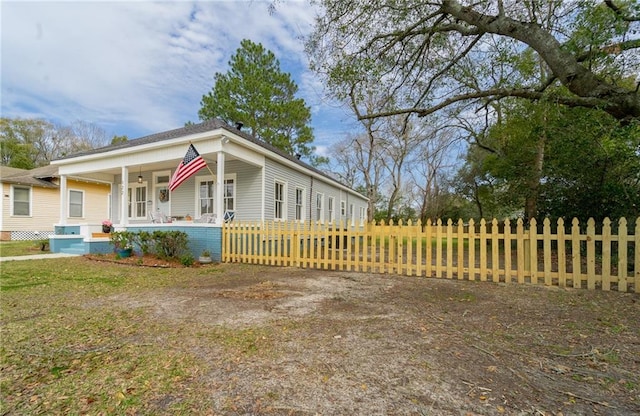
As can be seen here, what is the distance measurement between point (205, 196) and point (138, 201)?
4102 millimetres

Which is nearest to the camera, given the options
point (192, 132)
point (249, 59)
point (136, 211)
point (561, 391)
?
point (561, 391)

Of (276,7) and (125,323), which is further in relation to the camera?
(276,7)

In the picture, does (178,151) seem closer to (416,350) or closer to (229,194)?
(229,194)

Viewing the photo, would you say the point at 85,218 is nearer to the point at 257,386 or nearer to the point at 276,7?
the point at 276,7

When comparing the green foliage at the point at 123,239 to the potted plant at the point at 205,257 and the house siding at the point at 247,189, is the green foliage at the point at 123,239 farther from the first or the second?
the house siding at the point at 247,189

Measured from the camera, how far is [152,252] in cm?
895

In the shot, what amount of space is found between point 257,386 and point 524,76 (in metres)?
10.2

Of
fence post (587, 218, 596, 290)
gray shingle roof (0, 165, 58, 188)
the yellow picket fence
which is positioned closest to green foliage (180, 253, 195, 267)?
the yellow picket fence

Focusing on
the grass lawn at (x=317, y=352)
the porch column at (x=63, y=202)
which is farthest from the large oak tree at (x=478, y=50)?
the porch column at (x=63, y=202)

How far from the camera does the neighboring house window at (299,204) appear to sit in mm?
12681

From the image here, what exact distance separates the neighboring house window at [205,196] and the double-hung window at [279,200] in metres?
2.44

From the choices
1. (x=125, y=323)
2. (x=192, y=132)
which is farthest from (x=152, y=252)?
(x=125, y=323)

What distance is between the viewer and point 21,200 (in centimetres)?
1551

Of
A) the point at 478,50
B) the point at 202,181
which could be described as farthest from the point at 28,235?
the point at 478,50
